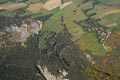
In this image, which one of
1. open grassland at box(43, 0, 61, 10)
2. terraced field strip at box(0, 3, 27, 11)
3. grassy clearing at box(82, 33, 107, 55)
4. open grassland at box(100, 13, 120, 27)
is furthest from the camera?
terraced field strip at box(0, 3, 27, 11)

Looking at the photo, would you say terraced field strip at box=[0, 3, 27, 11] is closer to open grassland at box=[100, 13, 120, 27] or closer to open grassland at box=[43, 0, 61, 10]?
open grassland at box=[43, 0, 61, 10]

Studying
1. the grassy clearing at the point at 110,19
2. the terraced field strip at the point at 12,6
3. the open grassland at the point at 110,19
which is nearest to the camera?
the open grassland at the point at 110,19

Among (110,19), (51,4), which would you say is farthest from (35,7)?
(110,19)

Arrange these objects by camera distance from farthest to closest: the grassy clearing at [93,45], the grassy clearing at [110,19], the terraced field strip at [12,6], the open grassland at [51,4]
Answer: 1. the terraced field strip at [12,6]
2. the open grassland at [51,4]
3. the grassy clearing at [110,19]
4. the grassy clearing at [93,45]

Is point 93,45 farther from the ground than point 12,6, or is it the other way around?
point 12,6

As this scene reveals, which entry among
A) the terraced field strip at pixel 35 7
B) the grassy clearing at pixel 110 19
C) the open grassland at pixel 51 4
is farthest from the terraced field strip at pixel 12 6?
the grassy clearing at pixel 110 19

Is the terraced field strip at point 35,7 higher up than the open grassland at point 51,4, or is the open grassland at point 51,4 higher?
the open grassland at point 51,4

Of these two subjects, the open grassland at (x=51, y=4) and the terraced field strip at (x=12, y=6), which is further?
the terraced field strip at (x=12, y=6)

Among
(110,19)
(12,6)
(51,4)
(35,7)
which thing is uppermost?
(51,4)

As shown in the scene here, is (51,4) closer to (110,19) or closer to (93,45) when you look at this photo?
(110,19)

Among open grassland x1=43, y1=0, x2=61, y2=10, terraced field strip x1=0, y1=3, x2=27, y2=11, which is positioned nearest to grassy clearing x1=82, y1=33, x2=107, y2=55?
open grassland x1=43, y1=0, x2=61, y2=10

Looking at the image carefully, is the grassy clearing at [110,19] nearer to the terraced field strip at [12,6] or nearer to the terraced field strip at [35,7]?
the terraced field strip at [35,7]

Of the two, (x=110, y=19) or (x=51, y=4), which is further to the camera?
(x=51, y=4)

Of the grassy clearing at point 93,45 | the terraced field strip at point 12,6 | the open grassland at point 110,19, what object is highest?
the terraced field strip at point 12,6
